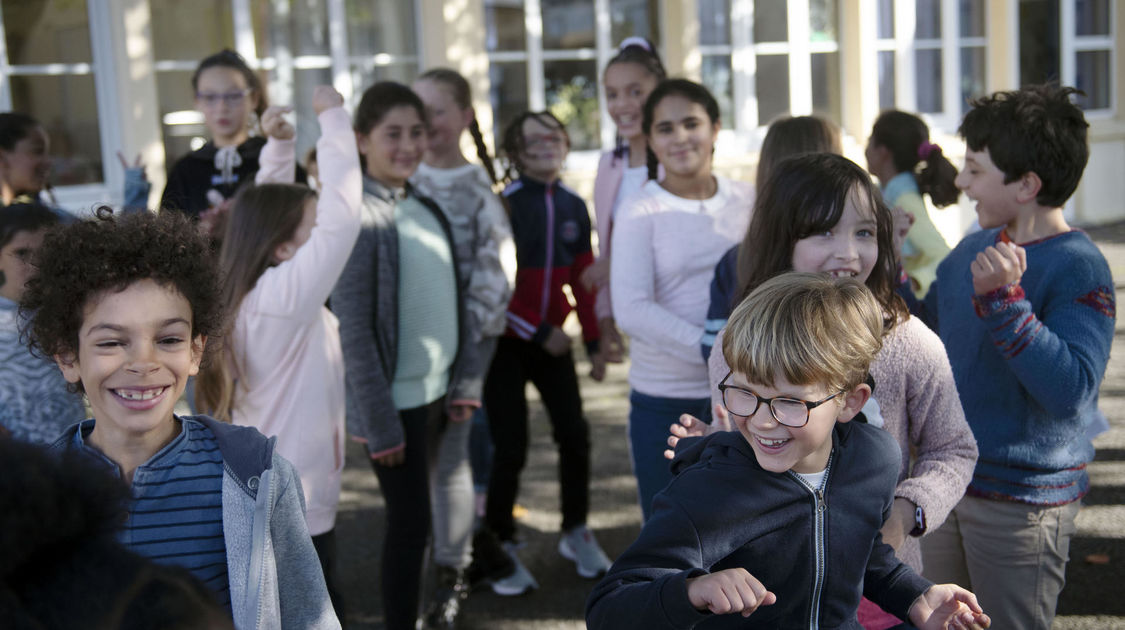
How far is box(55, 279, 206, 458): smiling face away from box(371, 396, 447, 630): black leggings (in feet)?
5.26

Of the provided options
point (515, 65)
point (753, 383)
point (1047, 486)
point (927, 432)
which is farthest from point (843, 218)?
point (515, 65)

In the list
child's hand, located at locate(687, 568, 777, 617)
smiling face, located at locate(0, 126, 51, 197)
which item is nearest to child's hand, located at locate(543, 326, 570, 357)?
smiling face, located at locate(0, 126, 51, 197)

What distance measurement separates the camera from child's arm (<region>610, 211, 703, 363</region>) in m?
3.40

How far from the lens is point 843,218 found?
2322mm

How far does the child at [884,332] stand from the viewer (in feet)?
7.15

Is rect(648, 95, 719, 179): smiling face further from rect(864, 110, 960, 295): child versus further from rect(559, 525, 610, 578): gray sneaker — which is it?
rect(559, 525, 610, 578): gray sneaker

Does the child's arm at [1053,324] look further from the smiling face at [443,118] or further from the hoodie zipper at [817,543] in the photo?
the smiling face at [443,118]

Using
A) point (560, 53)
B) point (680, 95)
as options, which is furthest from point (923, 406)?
point (560, 53)

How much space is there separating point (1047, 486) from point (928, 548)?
15.2 inches

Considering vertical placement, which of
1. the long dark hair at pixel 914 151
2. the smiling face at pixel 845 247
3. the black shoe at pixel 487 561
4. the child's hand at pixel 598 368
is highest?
the long dark hair at pixel 914 151

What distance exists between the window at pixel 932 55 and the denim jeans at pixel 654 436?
9622 millimetres

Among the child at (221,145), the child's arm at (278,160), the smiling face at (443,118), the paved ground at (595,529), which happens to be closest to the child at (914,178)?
the paved ground at (595,529)

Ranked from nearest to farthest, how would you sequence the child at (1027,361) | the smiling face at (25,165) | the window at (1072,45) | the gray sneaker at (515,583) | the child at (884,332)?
the child at (884,332), the child at (1027,361), the gray sneaker at (515,583), the smiling face at (25,165), the window at (1072,45)

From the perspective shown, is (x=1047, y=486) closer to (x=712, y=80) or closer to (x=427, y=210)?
(x=427, y=210)
